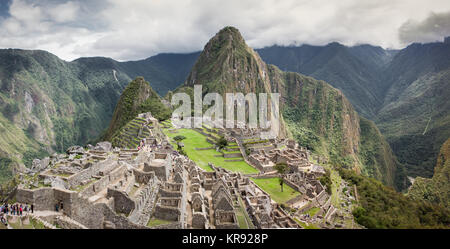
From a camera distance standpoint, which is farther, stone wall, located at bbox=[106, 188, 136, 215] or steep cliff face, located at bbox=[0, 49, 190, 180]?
steep cliff face, located at bbox=[0, 49, 190, 180]

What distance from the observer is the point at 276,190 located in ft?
129

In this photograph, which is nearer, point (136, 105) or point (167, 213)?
point (167, 213)

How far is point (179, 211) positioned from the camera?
684 inches

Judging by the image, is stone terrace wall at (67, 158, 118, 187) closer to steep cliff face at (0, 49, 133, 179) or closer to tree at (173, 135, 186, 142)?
tree at (173, 135, 186, 142)

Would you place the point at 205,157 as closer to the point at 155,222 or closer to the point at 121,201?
the point at 155,222

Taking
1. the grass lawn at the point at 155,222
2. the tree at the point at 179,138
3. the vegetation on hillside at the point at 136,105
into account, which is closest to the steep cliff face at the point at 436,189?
the tree at the point at 179,138

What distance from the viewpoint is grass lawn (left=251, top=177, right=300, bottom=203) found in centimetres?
3651

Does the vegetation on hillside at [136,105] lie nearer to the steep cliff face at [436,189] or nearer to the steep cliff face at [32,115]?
the steep cliff face at [32,115]

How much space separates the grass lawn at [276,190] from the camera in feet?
120

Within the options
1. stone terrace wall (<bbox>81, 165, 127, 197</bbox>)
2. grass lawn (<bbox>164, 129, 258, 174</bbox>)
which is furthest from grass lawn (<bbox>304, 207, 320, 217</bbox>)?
stone terrace wall (<bbox>81, 165, 127, 197</bbox>)

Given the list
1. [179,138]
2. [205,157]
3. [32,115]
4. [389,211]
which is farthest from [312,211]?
[32,115]

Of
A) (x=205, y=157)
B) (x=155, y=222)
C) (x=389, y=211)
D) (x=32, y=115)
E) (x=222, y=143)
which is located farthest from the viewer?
(x=32, y=115)

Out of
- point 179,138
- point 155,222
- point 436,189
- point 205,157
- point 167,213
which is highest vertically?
point 179,138
